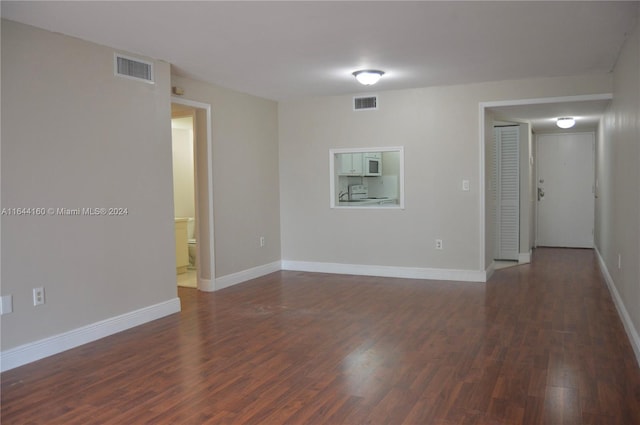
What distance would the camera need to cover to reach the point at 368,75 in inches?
202

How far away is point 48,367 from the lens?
340 centimetres

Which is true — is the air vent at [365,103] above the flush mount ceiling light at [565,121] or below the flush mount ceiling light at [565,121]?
above

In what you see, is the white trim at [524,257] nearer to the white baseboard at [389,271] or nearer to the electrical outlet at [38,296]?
the white baseboard at [389,271]

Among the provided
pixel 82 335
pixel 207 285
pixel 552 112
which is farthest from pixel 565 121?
pixel 82 335

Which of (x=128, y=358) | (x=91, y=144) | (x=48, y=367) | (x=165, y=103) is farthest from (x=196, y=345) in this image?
(x=165, y=103)

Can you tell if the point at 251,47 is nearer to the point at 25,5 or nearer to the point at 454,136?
the point at 25,5

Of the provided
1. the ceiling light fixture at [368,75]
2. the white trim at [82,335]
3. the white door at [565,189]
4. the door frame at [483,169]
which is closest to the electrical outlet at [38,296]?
the white trim at [82,335]

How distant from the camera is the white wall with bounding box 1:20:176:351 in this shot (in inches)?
134

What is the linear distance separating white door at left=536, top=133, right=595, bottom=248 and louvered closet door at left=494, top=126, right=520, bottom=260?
2271 millimetres

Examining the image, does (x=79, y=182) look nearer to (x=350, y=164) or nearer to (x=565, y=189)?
(x=350, y=164)

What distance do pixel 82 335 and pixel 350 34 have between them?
3094 mm

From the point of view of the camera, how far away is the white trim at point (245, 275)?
5863mm

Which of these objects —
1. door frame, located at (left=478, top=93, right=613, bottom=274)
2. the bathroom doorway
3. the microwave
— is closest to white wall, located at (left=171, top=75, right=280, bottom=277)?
the bathroom doorway

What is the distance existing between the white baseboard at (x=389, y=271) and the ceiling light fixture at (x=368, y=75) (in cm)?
248
